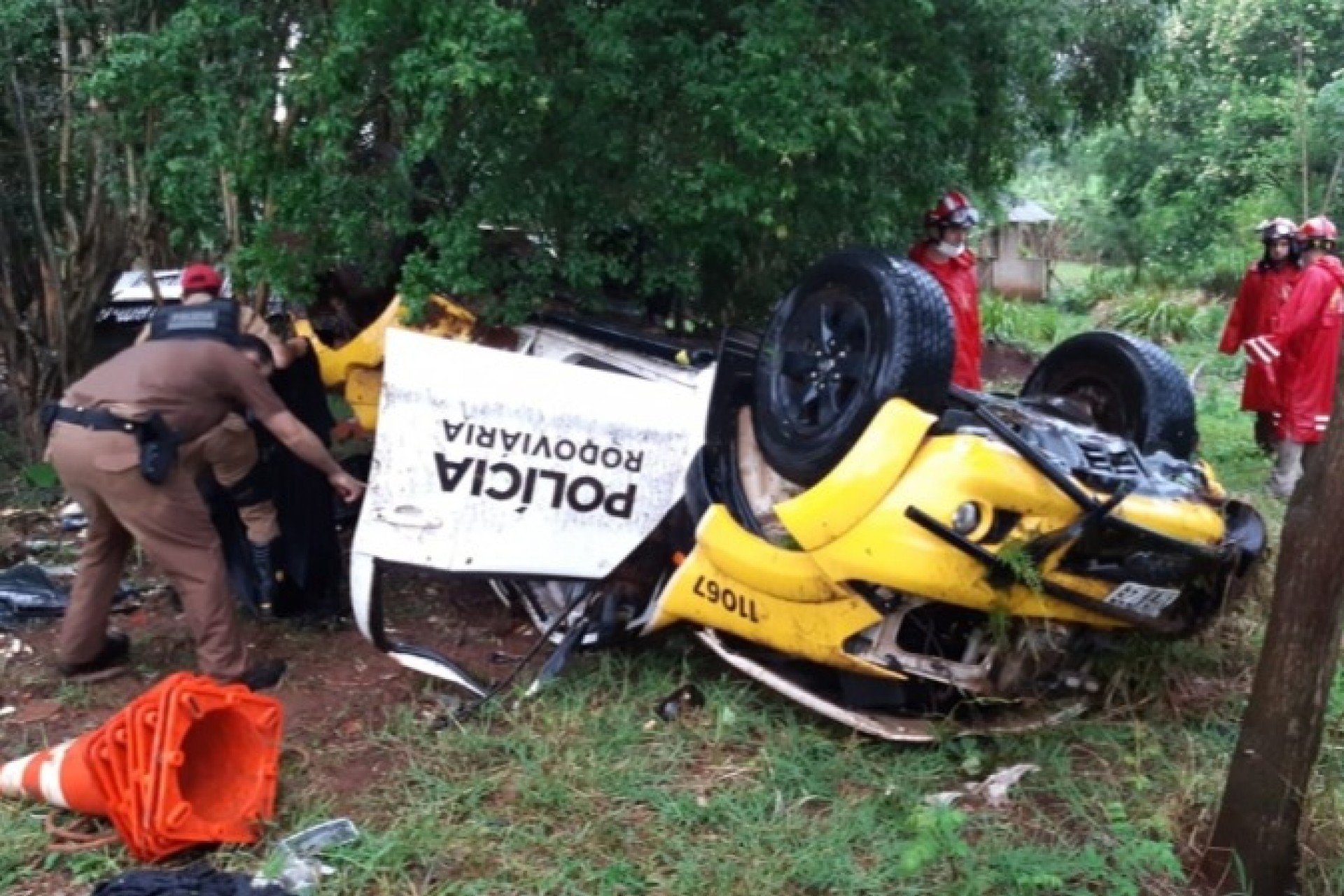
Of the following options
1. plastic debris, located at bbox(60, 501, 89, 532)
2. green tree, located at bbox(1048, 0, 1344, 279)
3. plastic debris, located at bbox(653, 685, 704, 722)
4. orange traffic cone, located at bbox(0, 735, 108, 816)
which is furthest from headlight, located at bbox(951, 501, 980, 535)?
green tree, located at bbox(1048, 0, 1344, 279)

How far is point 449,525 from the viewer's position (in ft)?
15.1

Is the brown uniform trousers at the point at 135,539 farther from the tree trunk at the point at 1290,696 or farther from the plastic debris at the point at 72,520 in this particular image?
the tree trunk at the point at 1290,696

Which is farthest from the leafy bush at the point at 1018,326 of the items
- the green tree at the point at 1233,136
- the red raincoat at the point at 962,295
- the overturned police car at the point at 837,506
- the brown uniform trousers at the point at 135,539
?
the brown uniform trousers at the point at 135,539

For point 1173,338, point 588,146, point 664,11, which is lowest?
point 1173,338

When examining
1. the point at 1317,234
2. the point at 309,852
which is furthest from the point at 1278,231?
the point at 309,852

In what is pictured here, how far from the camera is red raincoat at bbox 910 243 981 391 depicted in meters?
6.67

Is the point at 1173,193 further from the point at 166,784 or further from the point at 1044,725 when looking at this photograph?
the point at 166,784

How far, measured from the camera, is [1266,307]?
8.77m

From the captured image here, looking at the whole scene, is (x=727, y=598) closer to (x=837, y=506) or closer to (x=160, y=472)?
(x=837, y=506)

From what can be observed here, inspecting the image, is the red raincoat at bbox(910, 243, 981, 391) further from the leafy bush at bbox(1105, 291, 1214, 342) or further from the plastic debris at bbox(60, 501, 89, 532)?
the leafy bush at bbox(1105, 291, 1214, 342)

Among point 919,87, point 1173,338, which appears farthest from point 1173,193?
point 919,87

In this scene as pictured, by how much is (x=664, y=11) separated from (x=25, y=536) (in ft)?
13.7

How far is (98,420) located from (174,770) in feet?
4.96

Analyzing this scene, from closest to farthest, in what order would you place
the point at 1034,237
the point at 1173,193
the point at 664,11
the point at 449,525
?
1. the point at 449,525
2. the point at 664,11
3. the point at 1173,193
4. the point at 1034,237
